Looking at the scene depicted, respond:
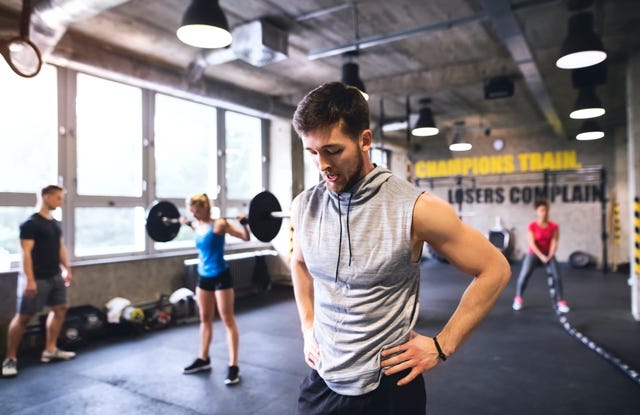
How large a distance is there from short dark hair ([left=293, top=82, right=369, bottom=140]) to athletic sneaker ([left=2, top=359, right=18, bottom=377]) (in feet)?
10.5

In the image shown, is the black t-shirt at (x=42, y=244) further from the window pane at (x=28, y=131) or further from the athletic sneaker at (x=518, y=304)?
the athletic sneaker at (x=518, y=304)

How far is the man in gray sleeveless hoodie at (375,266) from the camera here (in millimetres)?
910

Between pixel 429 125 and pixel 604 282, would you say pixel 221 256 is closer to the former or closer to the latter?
pixel 429 125

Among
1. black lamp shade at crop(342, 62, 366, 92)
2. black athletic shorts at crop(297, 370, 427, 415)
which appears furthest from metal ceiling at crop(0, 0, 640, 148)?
black athletic shorts at crop(297, 370, 427, 415)

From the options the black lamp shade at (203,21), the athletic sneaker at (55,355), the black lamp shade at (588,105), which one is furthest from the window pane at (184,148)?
the black lamp shade at (588,105)

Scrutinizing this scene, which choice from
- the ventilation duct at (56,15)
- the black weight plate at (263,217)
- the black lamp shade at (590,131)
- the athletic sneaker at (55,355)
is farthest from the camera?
the black lamp shade at (590,131)

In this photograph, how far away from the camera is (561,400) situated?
2465 mm

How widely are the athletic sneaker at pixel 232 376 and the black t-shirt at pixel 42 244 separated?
1.61m

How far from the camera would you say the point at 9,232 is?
3.74 m

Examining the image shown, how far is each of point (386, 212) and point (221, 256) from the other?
2131mm

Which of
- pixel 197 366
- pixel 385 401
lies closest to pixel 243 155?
pixel 197 366

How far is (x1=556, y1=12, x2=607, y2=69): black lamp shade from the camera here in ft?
9.16

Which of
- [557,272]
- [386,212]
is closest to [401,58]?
[557,272]

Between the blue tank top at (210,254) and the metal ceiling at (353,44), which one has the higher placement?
the metal ceiling at (353,44)
